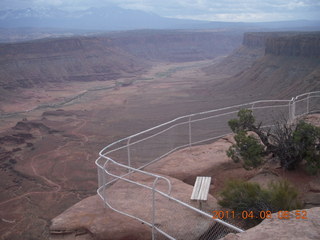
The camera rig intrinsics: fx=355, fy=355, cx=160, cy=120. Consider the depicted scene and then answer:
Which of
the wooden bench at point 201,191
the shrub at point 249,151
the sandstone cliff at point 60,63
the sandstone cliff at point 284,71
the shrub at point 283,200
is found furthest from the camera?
the sandstone cliff at point 60,63

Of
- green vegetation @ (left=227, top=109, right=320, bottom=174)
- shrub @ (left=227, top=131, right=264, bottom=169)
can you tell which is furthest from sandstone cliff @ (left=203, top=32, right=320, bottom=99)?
shrub @ (left=227, top=131, right=264, bottom=169)

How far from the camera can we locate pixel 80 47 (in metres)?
72.2

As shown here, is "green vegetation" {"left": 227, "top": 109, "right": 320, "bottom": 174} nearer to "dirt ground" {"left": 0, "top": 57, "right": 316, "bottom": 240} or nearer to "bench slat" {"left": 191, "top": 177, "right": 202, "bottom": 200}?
"dirt ground" {"left": 0, "top": 57, "right": 316, "bottom": 240}

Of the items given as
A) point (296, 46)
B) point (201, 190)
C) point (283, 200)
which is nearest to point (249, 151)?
point (201, 190)

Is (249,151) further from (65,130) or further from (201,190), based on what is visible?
(65,130)

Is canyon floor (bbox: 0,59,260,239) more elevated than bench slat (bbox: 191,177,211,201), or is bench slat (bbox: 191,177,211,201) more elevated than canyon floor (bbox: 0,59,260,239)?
bench slat (bbox: 191,177,211,201)

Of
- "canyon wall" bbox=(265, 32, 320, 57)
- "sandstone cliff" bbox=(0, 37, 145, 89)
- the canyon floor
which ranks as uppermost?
"canyon wall" bbox=(265, 32, 320, 57)

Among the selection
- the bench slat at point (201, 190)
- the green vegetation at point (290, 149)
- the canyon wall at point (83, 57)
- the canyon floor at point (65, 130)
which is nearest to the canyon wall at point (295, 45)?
the canyon floor at point (65, 130)

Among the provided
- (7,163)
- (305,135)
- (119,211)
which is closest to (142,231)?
(119,211)

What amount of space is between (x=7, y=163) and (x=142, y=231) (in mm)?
17626

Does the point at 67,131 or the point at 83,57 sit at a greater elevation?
the point at 83,57

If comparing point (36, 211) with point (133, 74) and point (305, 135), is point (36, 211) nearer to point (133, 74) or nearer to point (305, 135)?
point (305, 135)

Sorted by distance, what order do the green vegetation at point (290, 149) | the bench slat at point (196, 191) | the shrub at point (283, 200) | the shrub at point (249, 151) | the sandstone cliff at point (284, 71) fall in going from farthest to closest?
1. the sandstone cliff at point (284, 71)
2. the shrub at point (249, 151)
3. the green vegetation at point (290, 149)
4. the bench slat at point (196, 191)
5. the shrub at point (283, 200)

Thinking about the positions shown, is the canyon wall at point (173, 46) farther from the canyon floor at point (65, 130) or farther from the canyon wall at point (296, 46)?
the canyon wall at point (296, 46)
